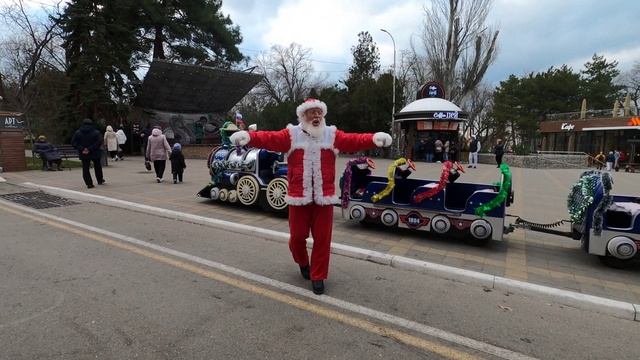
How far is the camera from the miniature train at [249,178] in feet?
25.8

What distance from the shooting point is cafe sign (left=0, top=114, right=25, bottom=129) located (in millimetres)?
14734

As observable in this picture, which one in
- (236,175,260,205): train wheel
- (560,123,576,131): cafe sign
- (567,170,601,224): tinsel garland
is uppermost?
(560,123,576,131): cafe sign

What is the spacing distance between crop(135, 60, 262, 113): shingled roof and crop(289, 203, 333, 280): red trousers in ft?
74.8

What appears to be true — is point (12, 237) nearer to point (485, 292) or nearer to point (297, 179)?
point (297, 179)

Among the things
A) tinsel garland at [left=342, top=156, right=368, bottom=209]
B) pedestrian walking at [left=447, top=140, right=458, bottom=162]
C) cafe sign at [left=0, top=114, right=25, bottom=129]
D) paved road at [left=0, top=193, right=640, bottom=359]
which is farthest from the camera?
pedestrian walking at [left=447, top=140, right=458, bottom=162]

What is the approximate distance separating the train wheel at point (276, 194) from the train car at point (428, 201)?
1332 mm

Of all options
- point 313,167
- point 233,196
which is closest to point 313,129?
point 313,167

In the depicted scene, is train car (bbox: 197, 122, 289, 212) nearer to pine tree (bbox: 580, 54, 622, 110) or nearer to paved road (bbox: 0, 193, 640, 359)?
paved road (bbox: 0, 193, 640, 359)

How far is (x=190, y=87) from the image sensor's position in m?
27.3

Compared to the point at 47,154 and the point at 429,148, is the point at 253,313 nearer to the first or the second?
the point at 47,154

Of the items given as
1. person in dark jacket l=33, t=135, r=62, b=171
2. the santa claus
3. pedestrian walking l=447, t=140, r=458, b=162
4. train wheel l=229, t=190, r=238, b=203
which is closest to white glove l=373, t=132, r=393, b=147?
the santa claus

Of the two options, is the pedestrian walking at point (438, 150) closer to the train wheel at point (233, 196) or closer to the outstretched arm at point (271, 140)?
the train wheel at point (233, 196)

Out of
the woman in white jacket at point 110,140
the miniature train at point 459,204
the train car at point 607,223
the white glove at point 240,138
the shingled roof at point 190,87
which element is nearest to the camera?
the white glove at point 240,138

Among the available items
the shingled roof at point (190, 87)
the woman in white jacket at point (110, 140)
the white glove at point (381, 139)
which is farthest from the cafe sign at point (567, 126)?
the white glove at point (381, 139)
